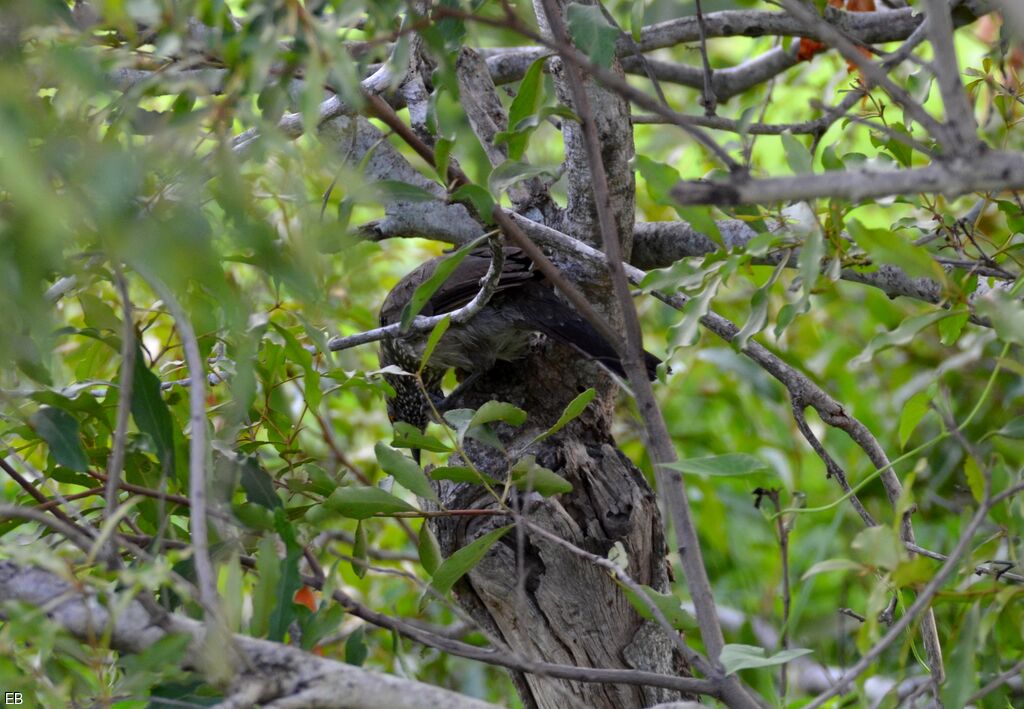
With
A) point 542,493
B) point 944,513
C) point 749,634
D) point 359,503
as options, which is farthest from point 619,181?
point 944,513

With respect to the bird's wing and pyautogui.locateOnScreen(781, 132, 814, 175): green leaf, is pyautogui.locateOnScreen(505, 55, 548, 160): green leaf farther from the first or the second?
the bird's wing

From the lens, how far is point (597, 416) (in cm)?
243

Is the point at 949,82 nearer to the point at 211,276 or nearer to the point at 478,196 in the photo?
the point at 478,196

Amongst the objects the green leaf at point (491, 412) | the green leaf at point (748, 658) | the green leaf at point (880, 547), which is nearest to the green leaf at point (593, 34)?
the green leaf at point (491, 412)

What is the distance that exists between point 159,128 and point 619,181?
1.23 metres

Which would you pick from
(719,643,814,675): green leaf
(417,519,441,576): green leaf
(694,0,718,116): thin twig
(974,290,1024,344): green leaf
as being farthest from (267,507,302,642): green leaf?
(694,0,718,116): thin twig

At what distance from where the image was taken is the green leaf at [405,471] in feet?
5.45

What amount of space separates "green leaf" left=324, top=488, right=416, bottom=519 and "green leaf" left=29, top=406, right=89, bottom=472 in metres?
0.39

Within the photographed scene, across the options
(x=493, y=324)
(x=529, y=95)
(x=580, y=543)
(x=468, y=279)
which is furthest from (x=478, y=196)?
(x=468, y=279)

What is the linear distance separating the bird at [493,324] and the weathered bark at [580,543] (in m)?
0.25

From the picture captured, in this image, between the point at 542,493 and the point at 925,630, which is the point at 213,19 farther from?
the point at 925,630

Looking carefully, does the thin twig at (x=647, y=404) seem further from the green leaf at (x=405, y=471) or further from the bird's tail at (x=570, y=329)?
the bird's tail at (x=570, y=329)

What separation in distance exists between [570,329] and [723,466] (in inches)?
46.7

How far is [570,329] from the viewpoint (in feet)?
8.41
